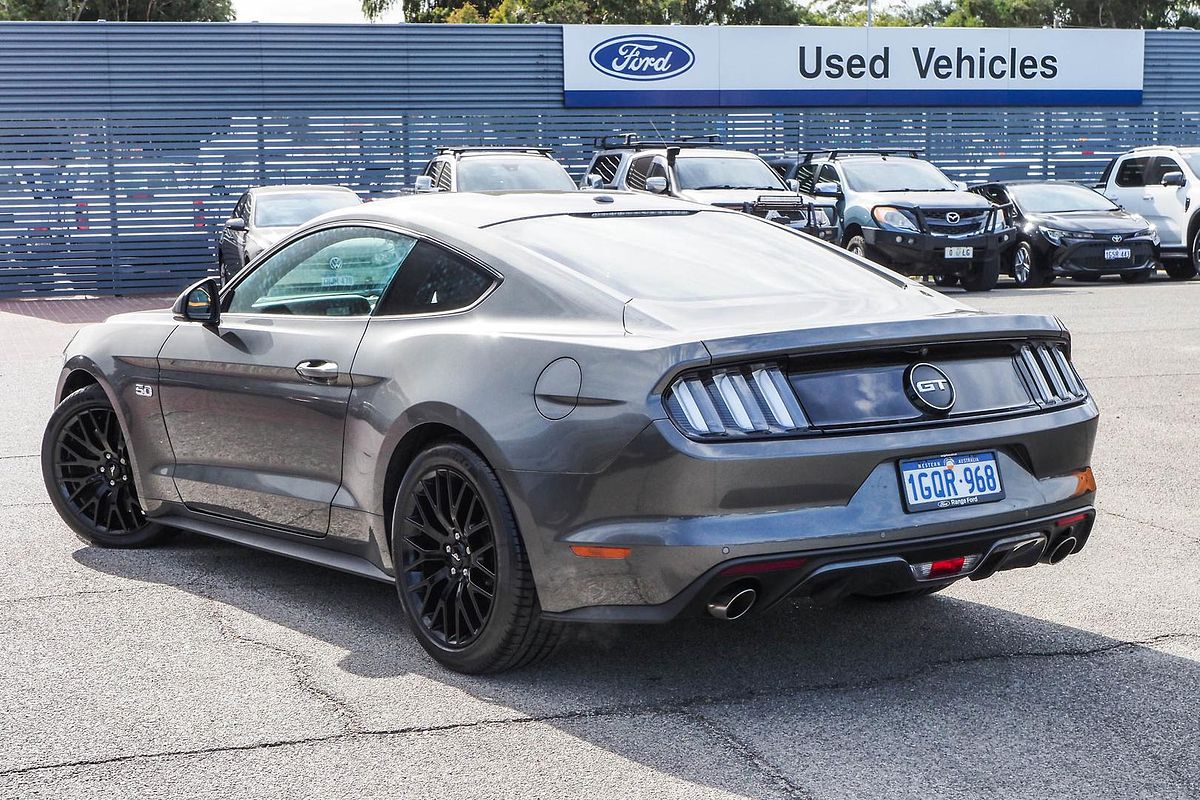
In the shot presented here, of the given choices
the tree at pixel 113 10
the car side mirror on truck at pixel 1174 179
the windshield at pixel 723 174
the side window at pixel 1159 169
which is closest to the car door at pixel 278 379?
the windshield at pixel 723 174

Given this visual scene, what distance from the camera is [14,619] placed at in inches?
206

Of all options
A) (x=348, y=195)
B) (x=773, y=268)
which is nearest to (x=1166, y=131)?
(x=348, y=195)

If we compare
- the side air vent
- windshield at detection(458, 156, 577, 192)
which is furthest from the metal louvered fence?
the side air vent

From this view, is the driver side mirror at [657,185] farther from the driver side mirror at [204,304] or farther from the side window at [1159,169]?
the driver side mirror at [204,304]

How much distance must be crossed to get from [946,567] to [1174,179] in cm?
1998

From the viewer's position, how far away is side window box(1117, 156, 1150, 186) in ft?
75.0

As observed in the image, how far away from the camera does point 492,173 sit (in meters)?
18.8

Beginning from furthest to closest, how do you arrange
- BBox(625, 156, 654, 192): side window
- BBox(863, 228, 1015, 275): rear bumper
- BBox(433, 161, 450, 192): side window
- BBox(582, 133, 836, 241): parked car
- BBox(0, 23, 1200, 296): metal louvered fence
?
BBox(0, 23, 1200, 296): metal louvered fence < BBox(625, 156, 654, 192): side window < BBox(863, 228, 1015, 275): rear bumper < BBox(433, 161, 450, 192): side window < BBox(582, 133, 836, 241): parked car

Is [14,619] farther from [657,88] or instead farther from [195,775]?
[657,88]

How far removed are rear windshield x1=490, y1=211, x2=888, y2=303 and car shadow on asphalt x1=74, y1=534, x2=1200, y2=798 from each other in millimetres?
1140

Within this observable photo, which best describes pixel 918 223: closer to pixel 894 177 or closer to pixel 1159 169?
pixel 894 177

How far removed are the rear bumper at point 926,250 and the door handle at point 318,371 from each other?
1500 cm

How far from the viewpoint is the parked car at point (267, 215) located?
18.4 metres

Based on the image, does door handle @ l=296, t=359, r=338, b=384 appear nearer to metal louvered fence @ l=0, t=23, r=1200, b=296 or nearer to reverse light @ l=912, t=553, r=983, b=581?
reverse light @ l=912, t=553, r=983, b=581
